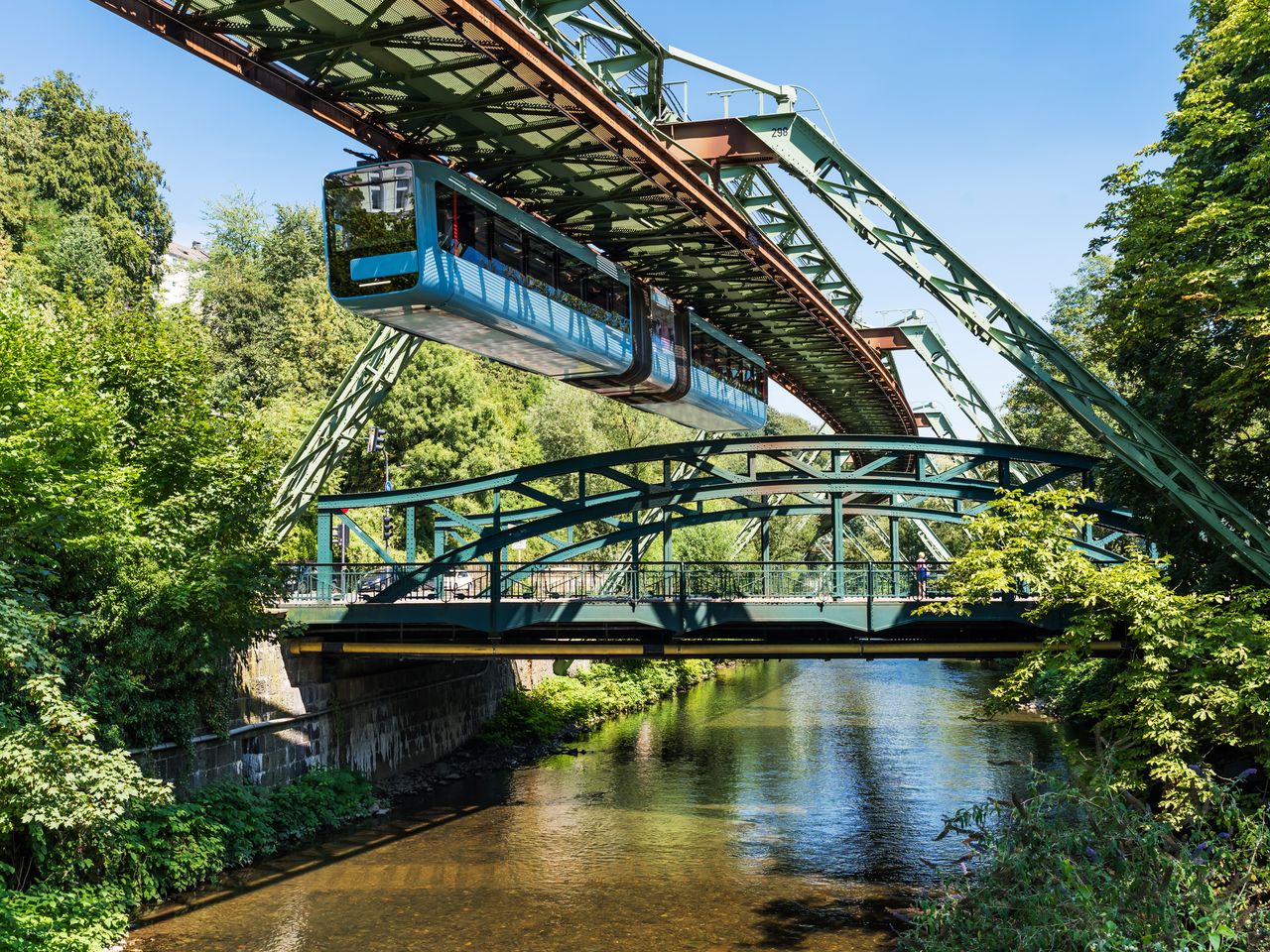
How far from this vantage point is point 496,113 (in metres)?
19.0

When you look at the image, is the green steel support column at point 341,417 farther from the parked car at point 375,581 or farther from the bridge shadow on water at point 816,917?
the bridge shadow on water at point 816,917

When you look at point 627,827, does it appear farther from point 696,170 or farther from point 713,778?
point 696,170

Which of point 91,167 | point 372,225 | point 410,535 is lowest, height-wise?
point 410,535

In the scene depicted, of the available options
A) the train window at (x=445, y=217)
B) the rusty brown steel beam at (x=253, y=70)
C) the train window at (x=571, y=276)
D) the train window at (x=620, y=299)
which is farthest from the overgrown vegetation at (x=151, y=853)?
the train window at (x=620, y=299)

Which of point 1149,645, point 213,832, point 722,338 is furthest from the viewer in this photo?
point 722,338

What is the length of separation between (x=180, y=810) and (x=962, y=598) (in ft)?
46.0

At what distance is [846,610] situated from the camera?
22.0 meters

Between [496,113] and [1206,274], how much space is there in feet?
41.5

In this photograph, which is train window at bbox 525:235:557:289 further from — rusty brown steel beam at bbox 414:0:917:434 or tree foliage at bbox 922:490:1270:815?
tree foliage at bbox 922:490:1270:815

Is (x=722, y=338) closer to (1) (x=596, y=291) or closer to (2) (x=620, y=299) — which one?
(2) (x=620, y=299)

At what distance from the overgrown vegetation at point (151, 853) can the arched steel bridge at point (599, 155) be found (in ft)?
33.6

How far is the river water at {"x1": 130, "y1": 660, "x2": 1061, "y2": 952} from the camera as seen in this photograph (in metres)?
17.3

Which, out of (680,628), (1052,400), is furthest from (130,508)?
(1052,400)

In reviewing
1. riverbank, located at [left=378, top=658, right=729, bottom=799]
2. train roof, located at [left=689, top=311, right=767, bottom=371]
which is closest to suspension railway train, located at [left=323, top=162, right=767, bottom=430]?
train roof, located at [left=689, top=311, right=767, bottom=371]
